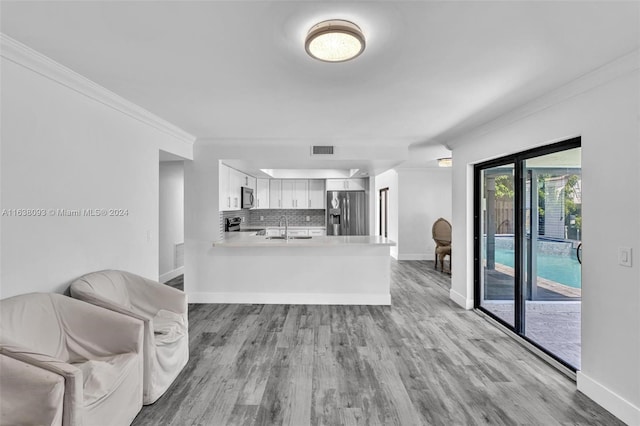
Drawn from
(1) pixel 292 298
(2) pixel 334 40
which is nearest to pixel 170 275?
(1) pixel 292 298

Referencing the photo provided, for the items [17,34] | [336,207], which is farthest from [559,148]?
[336,207]

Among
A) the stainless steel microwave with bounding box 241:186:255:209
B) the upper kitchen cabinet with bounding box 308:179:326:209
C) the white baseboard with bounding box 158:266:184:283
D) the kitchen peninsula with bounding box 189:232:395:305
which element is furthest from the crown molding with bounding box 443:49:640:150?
the white baseboard with bounding box 158:266:184:283

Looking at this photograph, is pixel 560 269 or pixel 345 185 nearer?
pixel 560 269

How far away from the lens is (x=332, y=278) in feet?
15.7

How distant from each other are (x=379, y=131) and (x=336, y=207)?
12.6ft

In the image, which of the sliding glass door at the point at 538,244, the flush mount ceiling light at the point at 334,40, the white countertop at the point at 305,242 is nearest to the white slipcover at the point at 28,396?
the flush mount ceiling light at the point at 334,40

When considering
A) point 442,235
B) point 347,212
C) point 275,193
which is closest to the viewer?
point 442,235

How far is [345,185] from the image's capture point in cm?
787

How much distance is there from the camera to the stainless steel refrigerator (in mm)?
7832

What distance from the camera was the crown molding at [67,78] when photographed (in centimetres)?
197

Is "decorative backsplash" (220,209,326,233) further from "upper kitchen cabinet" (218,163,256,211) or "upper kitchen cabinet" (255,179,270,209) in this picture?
"upper kitchen cabinet" (218,163,256,211)

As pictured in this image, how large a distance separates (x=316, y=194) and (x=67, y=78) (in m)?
6.02

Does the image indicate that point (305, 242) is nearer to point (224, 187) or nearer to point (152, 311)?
point (224, 187)

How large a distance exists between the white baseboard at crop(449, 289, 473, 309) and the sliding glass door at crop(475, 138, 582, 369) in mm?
341
